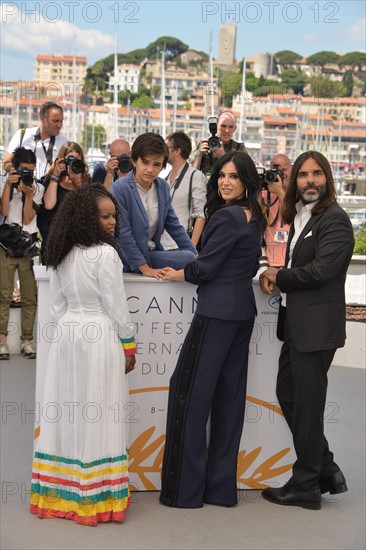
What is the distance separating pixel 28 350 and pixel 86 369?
11.5 ft

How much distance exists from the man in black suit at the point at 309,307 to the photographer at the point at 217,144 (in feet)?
9.40

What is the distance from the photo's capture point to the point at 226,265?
4.15 metres

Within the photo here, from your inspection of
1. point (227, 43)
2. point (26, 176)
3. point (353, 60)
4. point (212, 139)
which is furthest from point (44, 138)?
point (353, 60)

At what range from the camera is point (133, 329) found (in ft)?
13.3

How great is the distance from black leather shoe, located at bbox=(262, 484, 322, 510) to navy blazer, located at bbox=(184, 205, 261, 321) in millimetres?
910

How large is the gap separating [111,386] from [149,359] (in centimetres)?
42

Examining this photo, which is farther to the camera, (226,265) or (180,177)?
(180,177)

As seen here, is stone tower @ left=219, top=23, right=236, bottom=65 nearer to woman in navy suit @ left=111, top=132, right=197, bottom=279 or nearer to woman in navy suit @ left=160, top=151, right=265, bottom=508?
woman in navy suit @ left=111, top=132, right=197, bottom=279

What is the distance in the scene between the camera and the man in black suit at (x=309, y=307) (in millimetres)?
4117

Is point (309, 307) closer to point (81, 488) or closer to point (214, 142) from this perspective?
point (81, 488)

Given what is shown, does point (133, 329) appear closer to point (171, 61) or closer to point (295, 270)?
point (295, 270)

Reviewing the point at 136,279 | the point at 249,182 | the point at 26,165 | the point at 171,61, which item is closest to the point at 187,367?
the point at 136,279

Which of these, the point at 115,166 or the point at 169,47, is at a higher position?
the point at 169,47

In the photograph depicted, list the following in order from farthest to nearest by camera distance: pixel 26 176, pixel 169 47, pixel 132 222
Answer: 1. pixel 169 47
2. pixel 26 176
3. pixel 132 222
